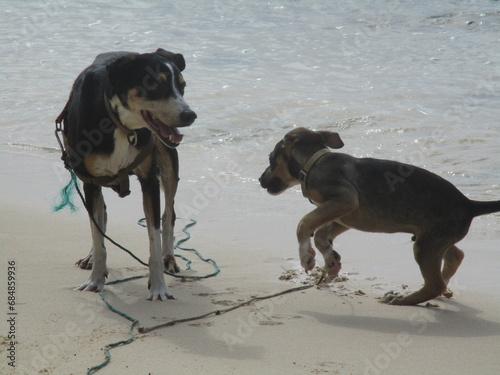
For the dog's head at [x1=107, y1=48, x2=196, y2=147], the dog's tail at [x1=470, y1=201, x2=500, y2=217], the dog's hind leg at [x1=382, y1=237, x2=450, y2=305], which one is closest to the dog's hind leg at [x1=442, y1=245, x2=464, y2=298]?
the dog's hind leg at [x1=382, y1=237, x2=450, y2=305]

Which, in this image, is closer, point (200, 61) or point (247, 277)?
point (247, 277)

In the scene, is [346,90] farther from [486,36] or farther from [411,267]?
[411,267]

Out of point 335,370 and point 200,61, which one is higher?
point 335,370

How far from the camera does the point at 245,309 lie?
527 centimetres

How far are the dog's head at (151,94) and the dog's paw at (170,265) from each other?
54.9 inches

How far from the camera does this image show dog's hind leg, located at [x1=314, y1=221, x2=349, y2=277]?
564 cm

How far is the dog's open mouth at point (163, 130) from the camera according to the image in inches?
213

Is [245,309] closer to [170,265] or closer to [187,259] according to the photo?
[170,265]

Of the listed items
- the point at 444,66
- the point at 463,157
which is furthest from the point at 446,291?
the point at 444,66

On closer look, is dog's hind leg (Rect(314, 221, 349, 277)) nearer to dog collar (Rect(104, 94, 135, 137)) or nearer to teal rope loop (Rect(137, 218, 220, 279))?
teal rope loop (Rect(137, 218, 220, 279))

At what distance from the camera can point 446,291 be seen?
563 centimetres

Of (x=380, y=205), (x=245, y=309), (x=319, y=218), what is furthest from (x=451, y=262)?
(x=245, y=309)

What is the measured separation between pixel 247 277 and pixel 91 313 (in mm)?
1442

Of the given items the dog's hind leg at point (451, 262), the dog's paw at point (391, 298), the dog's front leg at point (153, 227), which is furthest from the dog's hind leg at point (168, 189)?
the dog's hind leg at point (451, 262)
